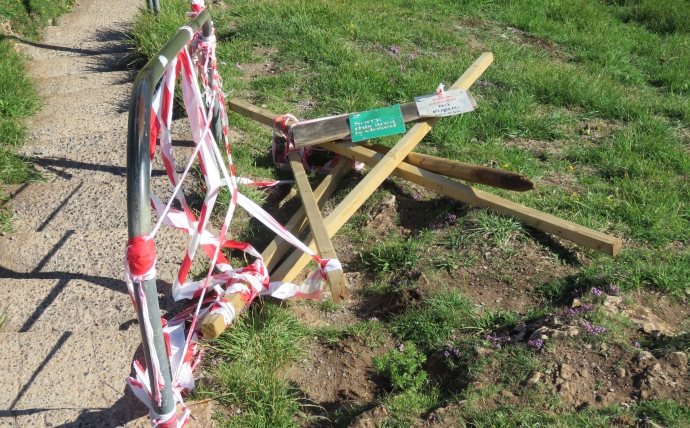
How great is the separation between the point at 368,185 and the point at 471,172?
729mm

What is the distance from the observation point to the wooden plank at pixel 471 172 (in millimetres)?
4141

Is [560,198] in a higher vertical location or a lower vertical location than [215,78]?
lower

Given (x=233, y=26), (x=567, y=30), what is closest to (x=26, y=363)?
(x=233, y=26)

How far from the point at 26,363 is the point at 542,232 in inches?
126

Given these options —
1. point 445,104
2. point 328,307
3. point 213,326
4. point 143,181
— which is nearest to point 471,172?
point 445,104

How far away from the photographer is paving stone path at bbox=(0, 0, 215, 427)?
9.11ft

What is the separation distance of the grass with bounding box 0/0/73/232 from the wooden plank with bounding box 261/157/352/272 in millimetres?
1746

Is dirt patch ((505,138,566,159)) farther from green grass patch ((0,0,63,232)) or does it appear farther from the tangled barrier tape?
green grass patch ((0,0,63,232))

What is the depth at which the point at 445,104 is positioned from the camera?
4.93 meters

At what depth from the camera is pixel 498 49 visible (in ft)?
23.9

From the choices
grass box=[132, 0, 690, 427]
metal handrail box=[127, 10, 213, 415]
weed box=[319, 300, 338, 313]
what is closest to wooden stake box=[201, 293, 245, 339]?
grass box=[132, 0, 690, 427]

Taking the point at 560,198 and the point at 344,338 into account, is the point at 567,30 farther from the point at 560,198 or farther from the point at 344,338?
the point at 344,338

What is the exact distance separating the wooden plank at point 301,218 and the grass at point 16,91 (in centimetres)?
175

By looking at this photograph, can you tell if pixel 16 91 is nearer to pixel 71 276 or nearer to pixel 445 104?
pixel 71 276
